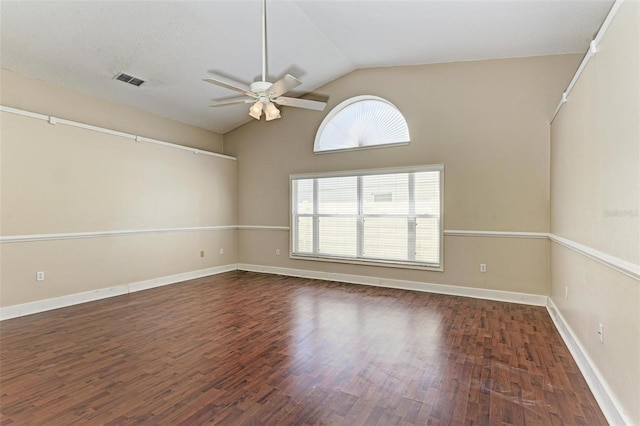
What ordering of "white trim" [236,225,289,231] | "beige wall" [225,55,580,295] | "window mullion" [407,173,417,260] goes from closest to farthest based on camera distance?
1. "beige wall" [225,55,580,295]
2. "window mullion" [407,173,417,260]
3. "white trim" [236,225,289,231]

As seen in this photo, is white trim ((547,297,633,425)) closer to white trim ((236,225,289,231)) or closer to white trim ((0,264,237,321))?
white trim ((236,225,289,231))

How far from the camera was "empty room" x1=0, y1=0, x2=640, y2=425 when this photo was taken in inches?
82.8

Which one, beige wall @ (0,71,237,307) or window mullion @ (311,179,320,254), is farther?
window mullion @ (311,179,320,254)

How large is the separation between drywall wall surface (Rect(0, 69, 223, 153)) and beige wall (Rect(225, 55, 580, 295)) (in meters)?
2.86

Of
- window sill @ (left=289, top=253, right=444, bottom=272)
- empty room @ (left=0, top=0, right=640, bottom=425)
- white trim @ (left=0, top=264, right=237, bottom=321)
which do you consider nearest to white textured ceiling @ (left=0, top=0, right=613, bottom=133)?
empty room @ (left=0, top=0, right=640, bottom=425)

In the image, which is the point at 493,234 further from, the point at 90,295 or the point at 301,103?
the point at 90,295

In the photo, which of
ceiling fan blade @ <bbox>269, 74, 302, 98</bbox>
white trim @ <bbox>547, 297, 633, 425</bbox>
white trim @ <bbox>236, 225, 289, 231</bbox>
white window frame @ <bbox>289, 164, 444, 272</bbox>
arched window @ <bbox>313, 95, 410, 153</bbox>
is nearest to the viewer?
white trim @ <bbox>547, 297, 633, 425</bbox>

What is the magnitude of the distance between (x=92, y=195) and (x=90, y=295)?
1440mm

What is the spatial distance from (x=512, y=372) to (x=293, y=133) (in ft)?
16.7

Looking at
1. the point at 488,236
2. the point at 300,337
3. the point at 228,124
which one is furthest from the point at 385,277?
the point at 228,124

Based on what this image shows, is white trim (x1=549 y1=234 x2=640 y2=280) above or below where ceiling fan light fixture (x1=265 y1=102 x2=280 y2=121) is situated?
below

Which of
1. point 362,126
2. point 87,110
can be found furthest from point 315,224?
point 87,110

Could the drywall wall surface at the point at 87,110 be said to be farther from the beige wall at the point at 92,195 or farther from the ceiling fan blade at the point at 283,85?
the ceiling fan blade at the point at 283,85

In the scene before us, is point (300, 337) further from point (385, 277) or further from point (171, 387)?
point (385, 277)
